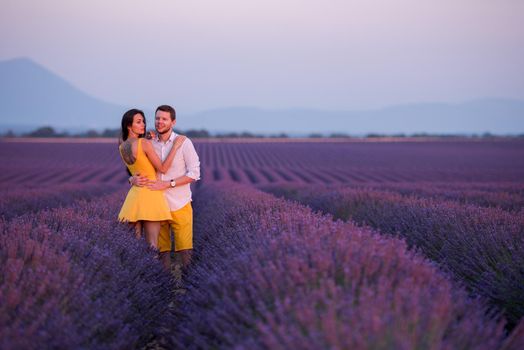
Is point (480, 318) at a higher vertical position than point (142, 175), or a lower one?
lower

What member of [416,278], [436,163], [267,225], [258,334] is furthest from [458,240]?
[436,163]

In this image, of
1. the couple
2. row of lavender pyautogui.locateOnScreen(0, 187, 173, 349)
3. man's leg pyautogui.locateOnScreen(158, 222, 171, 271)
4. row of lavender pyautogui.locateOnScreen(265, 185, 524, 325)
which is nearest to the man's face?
the couple

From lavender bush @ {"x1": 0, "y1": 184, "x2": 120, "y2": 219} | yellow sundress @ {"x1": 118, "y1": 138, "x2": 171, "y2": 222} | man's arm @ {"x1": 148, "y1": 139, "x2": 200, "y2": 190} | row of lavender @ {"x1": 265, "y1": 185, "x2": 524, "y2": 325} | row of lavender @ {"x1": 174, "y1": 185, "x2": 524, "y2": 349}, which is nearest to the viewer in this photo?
row of lavender @ {"x1": 174, "y1": 185, "x2": 524, "y2": 349}

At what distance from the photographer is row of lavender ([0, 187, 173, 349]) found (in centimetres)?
240

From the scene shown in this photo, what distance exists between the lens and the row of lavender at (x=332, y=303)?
2018 millimetres

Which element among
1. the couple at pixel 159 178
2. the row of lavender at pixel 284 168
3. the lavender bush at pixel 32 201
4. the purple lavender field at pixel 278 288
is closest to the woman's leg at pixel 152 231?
the couple at pixel 159 178

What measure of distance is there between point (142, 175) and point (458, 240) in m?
2.48

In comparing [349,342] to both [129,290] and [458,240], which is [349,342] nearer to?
[129,290]

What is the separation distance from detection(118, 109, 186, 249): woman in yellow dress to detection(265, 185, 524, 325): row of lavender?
1577mm

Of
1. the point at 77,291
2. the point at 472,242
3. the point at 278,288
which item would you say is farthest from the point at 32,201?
the point at 278,288

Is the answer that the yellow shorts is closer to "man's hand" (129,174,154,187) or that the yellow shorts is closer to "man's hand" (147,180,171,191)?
"man's hand" (147,180,171,191)

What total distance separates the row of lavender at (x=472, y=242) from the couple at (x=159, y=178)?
143 centimetres

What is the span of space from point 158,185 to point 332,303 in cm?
271

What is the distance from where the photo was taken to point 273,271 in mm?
2564
